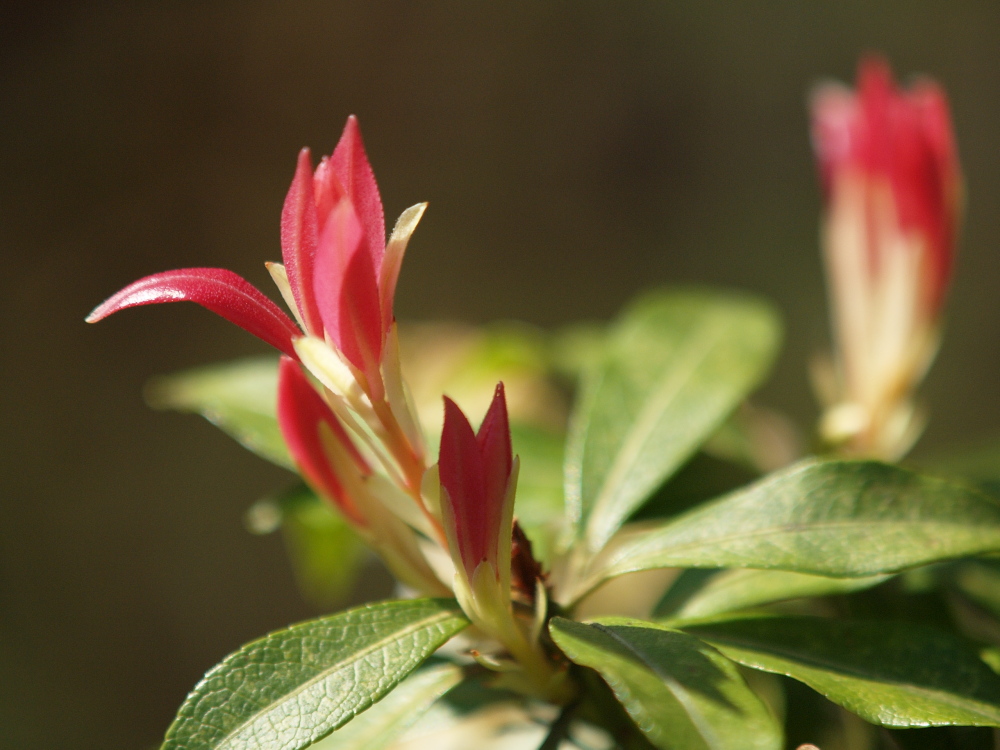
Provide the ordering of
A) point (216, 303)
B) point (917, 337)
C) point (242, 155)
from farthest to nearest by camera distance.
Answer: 1. point (242, 155)
2. point (917, 337)
3. point (216, 303)

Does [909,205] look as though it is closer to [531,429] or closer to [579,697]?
[531,429]

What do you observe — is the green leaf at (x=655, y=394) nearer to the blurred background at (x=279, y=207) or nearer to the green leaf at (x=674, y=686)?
the green leaf at (x=674, y=686)

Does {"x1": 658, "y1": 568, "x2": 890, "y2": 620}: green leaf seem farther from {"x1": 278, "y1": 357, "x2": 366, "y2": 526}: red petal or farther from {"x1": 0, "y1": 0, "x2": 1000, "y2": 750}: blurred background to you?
{"x1": 0, "y1": 0, "x2": 1000, "y2": 750}: blurred background

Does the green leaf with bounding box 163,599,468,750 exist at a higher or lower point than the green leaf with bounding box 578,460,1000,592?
higher

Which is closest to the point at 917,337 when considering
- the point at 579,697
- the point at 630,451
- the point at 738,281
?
the point at 630,451

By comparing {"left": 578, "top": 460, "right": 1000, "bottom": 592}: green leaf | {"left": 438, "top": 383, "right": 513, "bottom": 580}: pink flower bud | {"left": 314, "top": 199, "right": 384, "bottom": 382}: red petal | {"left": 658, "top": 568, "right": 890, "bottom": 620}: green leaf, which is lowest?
{"left": 658, "top": 568, "right": 890, "bottom": 620}: green leaf

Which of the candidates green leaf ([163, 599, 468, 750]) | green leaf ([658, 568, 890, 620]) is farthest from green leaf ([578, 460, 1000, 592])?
green leaf ([163, 599, 468, 750])
